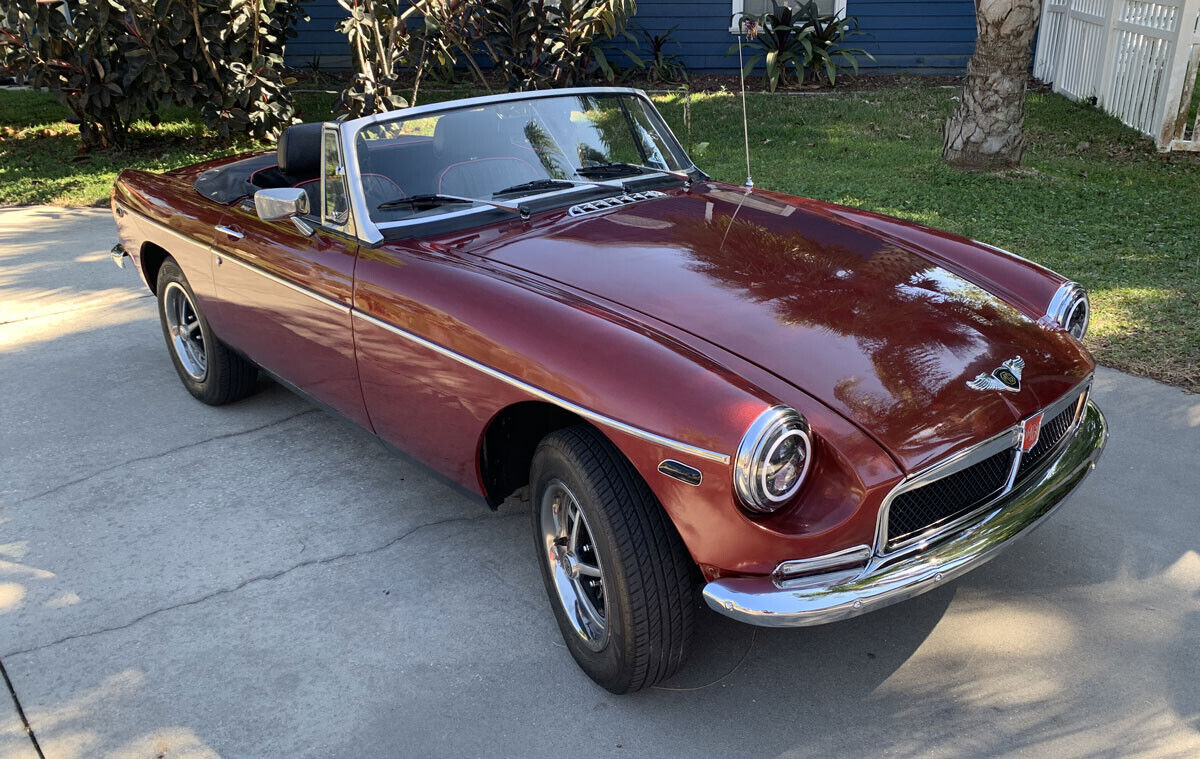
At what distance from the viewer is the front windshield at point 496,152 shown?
3.65 metres

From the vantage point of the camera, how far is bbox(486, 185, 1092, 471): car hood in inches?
102

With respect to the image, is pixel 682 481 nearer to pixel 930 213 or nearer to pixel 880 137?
pixel 930 213

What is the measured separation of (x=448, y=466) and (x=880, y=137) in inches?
314

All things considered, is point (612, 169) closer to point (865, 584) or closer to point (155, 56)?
point (865, 584)

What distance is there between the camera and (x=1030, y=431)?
9.03 ft

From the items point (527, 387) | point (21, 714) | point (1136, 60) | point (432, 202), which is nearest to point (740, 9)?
point (1136, 60)

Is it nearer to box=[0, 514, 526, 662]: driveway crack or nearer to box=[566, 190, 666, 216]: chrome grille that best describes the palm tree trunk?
box=[566, 190, 666, 216]: chrome grille

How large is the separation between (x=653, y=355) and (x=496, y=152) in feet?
5.13

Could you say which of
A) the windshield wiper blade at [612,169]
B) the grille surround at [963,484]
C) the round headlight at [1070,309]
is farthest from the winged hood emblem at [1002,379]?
the windshield wiper blade at [612,169]

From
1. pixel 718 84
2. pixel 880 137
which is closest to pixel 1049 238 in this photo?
pixel 880 137

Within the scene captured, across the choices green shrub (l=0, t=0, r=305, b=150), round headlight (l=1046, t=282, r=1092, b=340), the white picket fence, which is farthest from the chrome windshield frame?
the white picket fence

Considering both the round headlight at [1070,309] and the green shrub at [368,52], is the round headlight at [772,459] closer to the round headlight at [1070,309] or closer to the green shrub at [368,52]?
the round headlight at [1070,309]

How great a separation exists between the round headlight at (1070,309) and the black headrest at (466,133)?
211cm

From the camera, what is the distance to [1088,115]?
33.8 feet
